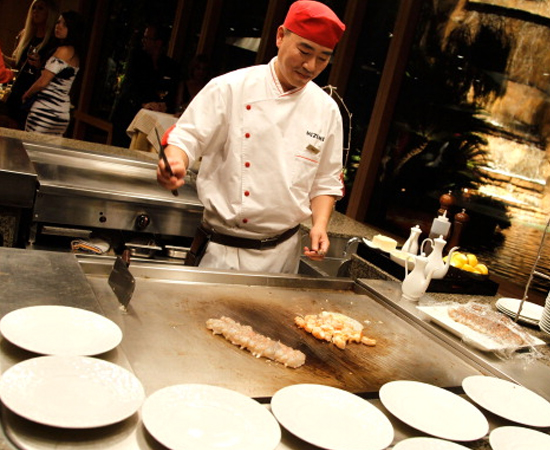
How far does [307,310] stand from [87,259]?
2.44 feet

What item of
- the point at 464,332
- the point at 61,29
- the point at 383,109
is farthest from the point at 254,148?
the point at 61,29

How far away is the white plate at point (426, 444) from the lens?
3.90 feet

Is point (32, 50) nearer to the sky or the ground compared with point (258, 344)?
nearer to the sky

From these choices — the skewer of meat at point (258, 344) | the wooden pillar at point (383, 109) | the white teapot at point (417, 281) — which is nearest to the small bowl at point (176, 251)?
the white teapot at point (417, 281)

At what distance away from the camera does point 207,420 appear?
3.64 ft

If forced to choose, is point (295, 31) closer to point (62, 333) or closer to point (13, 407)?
point (62, 333)

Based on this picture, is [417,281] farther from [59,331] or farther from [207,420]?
[59,331]

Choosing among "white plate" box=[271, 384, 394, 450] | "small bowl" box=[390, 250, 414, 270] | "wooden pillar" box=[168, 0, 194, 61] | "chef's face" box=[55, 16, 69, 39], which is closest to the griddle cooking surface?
"white plate" box=[271, 384, 394, 450]

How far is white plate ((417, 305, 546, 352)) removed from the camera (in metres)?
1.88

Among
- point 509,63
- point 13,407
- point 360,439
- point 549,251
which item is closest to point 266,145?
point 360,439

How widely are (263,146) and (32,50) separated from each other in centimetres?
352

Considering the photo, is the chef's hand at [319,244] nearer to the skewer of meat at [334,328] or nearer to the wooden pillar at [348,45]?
the skewer of meat at [334,328]

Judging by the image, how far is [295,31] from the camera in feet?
7.05

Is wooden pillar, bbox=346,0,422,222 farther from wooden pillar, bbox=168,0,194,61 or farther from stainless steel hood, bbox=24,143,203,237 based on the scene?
wooden pillar, bbox=168,0,194,61
